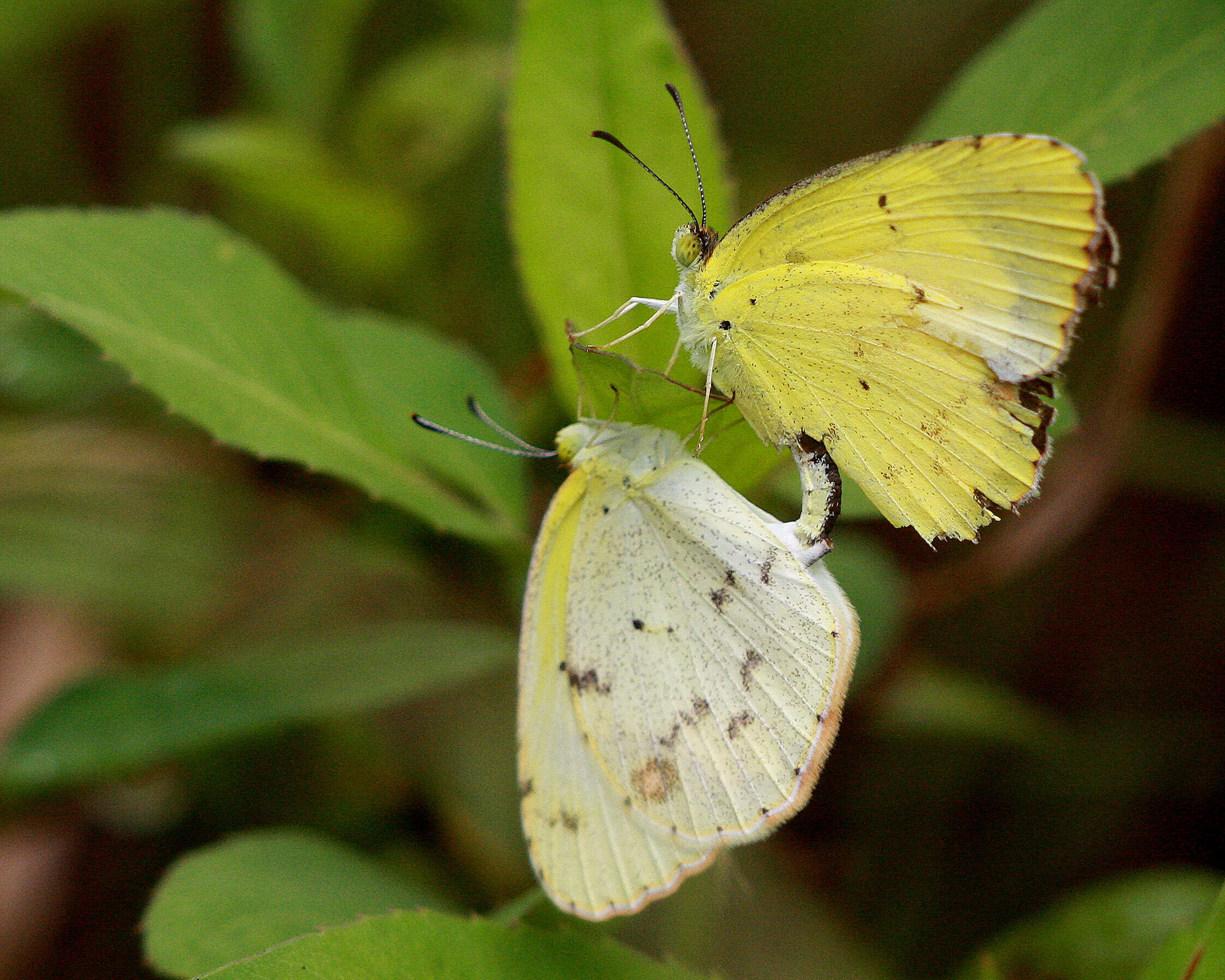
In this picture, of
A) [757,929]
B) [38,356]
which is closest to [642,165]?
[38,356]

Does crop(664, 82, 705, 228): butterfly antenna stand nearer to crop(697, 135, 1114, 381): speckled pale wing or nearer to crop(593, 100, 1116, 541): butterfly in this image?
crop(593, 100, 1116, 541): butterfly

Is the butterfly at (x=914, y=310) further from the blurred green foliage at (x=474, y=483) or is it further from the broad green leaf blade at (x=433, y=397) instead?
the broad green leaf blade at (x=433, y=397)

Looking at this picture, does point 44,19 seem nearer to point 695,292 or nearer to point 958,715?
point 695,292

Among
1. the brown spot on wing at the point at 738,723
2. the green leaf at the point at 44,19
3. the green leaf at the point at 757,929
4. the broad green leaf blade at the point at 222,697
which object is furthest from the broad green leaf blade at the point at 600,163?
the green leaf at the point at 44,19

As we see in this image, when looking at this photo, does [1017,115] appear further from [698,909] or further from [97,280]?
[698,909]

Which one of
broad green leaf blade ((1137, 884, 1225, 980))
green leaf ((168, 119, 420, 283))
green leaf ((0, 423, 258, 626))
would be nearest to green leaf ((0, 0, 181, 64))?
green leaf ((168, 119, 420, 283))

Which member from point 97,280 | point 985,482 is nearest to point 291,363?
point 97,280

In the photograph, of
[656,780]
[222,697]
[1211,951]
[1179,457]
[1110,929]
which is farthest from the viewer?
[1179,457]
